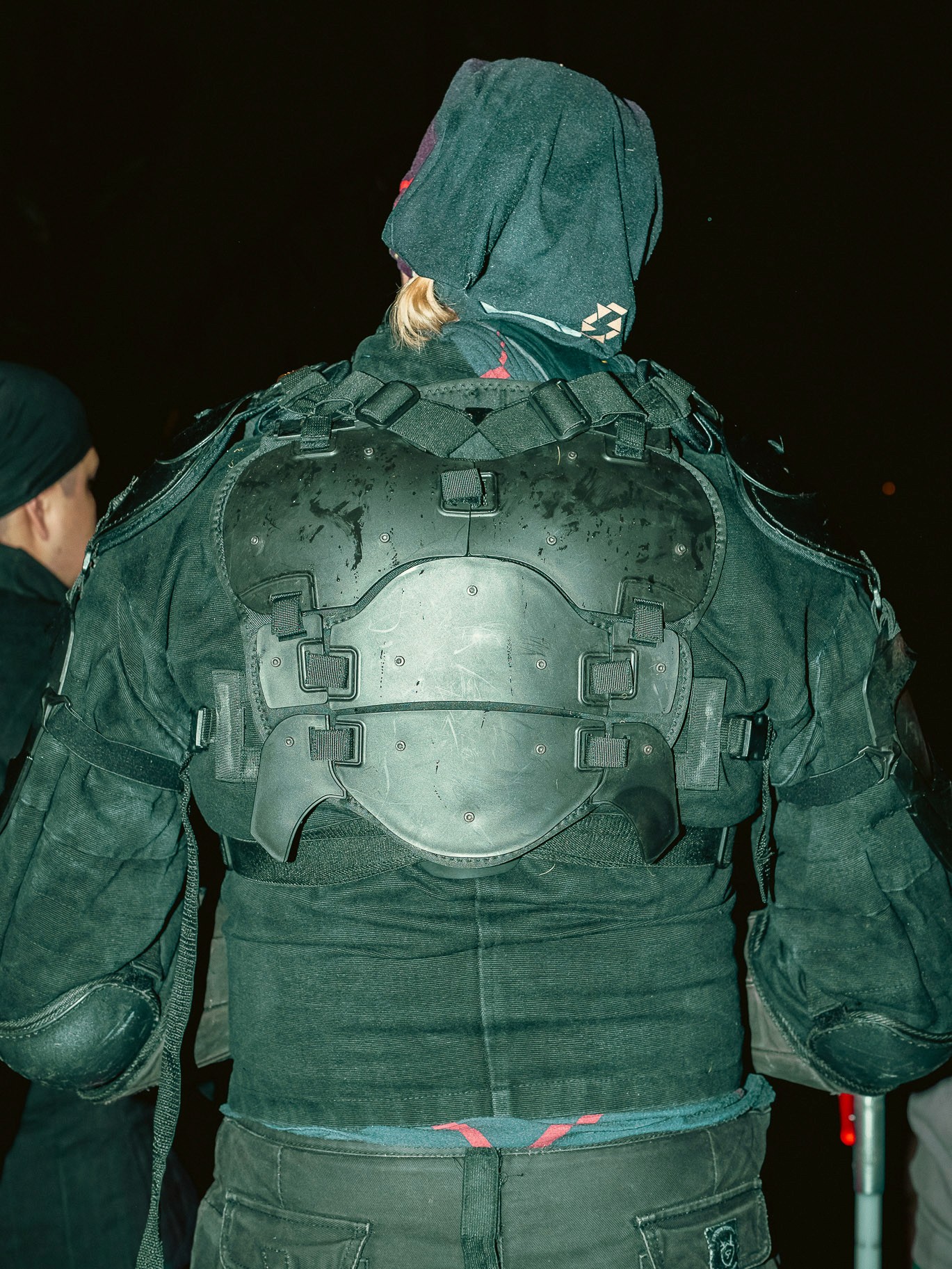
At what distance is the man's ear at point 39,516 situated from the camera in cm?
190

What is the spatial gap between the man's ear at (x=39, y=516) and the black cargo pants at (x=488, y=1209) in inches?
47.2

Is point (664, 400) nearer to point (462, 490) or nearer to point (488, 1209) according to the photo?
point (462, 490)

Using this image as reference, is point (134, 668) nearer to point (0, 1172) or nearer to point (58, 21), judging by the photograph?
point (0, 1172)

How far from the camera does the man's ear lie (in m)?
1.90

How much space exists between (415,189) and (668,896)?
2.39 ft

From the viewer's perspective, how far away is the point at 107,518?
1.13 meters

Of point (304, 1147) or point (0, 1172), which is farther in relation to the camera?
point (0, 1172)

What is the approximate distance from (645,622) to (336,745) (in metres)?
0.28

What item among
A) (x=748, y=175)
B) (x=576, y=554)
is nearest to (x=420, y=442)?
(x=576, y=554)

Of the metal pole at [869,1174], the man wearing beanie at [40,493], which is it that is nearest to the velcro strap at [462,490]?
the man wearing beanie at [40,493]

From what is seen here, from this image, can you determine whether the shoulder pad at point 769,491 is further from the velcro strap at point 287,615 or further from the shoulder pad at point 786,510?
the velcro strap at point 287,615

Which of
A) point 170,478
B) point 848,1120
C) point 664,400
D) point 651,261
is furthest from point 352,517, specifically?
point 651,261

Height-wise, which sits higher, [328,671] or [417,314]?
[417,314]

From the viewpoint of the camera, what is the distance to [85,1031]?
1115mm
